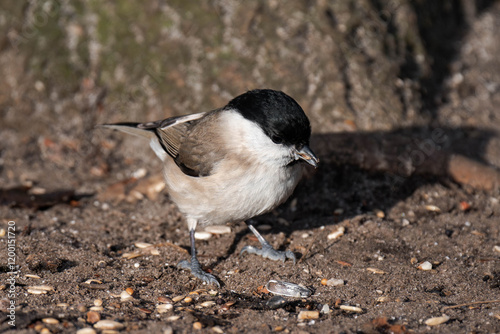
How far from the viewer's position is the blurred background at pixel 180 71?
486cm

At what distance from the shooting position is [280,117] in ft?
9.90

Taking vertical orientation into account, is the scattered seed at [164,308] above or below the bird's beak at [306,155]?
below

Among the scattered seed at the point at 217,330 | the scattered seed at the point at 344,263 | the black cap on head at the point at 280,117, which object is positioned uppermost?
the black cap on head at the point at 280,117

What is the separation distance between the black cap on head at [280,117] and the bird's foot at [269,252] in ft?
2.85

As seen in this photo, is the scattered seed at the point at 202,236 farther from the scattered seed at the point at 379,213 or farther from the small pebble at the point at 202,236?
the scattered seed at the point at 379,213

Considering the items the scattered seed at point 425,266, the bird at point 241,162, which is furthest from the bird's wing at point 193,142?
the scattered seed at point 425,266

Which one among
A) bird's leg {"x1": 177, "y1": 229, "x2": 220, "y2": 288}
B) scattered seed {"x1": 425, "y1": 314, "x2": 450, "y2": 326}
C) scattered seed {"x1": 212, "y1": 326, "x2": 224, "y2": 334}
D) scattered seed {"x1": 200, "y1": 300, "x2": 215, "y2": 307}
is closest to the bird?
bird's leg {"x1": 177, "y1": 229, "x2": 220, "y2": 288}

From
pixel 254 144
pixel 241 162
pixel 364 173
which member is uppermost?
pixel 254 144

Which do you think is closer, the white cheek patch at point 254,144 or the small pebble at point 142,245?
the white cheek patch at point 254,144

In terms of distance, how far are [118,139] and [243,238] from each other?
196cm

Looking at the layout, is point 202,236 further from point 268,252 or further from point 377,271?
point 377,271

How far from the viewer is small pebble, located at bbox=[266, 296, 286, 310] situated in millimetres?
3014

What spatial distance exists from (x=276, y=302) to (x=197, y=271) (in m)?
0.62

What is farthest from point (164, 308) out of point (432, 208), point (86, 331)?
point (432, 208)
